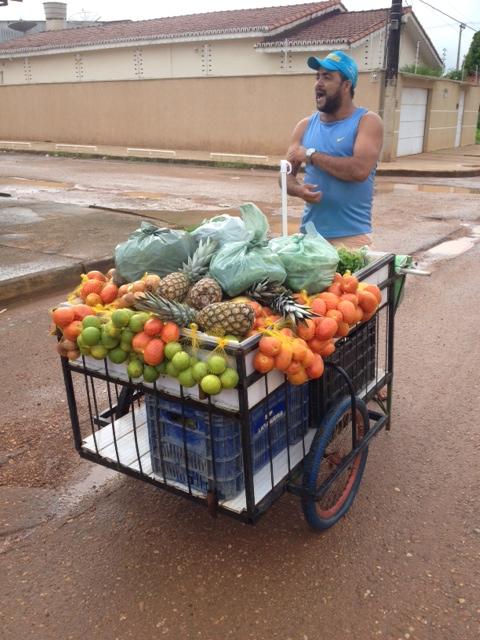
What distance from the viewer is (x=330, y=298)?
2488 millimetres

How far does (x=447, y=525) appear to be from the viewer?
9.30 ft

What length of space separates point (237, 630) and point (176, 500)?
0.85m

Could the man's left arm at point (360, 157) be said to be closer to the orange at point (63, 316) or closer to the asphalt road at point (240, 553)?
the asphalt road at point (240, 553)

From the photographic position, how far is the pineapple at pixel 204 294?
238 cm

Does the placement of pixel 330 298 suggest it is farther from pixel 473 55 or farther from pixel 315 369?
pixel 473 55

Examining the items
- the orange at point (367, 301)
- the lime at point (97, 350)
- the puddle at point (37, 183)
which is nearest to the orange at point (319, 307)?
the orange at point (367, 301)

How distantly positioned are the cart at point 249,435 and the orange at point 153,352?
0.50 ft

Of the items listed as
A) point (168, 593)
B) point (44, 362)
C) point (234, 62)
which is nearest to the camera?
point (168, 593)

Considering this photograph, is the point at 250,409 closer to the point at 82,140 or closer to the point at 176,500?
the point at 176,500

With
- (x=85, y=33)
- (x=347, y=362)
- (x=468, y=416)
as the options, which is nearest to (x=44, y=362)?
(x=347, y=362)

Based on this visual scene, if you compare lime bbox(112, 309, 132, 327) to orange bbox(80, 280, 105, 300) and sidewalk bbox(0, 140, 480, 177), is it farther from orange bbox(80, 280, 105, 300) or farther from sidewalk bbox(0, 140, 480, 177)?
sidewalk bbox(0, 140, 480, 177)

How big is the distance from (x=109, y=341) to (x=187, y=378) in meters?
0.37

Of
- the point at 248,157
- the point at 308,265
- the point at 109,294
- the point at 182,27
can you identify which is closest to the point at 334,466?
the point at 308,265

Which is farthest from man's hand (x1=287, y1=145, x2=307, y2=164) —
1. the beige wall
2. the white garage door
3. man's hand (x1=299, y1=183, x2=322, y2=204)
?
the white garage door
